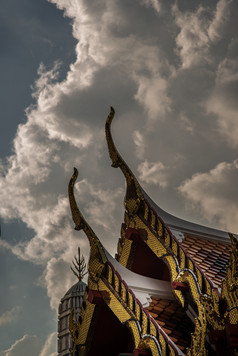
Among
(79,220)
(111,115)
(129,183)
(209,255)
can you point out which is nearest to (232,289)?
(209,255)

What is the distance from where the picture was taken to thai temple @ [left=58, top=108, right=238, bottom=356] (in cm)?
575

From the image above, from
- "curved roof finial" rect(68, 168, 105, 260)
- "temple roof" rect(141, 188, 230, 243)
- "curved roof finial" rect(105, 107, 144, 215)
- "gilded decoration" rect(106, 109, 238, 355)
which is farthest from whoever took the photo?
"temple roof" rect(141, 188, 230, 243)

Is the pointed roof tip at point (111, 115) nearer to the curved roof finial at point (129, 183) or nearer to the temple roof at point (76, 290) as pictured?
the curved roof finial at point (129, 183)

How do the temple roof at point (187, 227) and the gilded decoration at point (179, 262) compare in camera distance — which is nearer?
the gilded decoration at point (179, 262)

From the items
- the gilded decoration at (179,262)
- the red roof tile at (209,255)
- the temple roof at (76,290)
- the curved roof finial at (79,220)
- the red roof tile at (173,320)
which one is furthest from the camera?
the temple roof at (76,290)

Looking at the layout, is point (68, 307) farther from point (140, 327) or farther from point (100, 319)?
point (140, 327)

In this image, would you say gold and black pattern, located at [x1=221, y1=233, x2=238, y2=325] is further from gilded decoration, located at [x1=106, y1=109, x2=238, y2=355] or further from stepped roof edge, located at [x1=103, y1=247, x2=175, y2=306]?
stepped roof edge, located at [x1=103, y1=247, x2=175, y2=306]

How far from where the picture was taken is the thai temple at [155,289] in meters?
5.75

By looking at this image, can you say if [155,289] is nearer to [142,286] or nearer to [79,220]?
[142,286]

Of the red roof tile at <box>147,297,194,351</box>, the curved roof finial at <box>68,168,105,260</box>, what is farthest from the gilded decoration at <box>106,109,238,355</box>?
the curved roof finial at <box>68,168,105,260</box>

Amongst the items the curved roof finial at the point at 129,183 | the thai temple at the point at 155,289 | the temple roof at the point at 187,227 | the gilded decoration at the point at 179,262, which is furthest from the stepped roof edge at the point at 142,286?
the temple roof at the point at 187,227

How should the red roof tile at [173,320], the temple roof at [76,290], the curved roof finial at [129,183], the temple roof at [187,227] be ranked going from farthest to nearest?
1. the temple roof at [76,290]
2. the temple roof at [187,227]
3. the curved roof finial at [129,183]
4. the red roof tile at [173,320]

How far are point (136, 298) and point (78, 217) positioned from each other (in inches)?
67.9

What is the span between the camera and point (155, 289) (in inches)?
286
